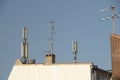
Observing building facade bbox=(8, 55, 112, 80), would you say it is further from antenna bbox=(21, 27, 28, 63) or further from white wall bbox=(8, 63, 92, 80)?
antenna bbox=(21, 27, 28, 63)

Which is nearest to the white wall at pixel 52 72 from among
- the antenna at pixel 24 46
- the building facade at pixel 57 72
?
the building facade at pixel 57 72

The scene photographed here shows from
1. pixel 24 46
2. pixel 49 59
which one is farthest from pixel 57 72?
pixel 24 46

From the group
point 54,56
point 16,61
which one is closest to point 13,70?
point 16,61

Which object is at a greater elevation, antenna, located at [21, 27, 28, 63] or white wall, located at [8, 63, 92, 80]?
antenna, located at [21, 27, 28, 63]

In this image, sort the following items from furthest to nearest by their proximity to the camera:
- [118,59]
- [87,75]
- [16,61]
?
1. [16,61]
2. [87,75]
3. [118,59]

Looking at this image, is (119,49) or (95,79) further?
(95,79)

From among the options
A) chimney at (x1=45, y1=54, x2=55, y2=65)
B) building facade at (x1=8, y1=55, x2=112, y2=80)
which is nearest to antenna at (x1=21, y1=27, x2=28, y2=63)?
building facade at (x1=8, y1=55, x2=112, y2=80)

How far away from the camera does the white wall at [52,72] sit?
5181cm

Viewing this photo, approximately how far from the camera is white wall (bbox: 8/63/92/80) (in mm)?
51812

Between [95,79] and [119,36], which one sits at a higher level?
[119,36]

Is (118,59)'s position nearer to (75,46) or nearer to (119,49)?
(119,49)

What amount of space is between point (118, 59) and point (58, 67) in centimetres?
1481

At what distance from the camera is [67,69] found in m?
52.6

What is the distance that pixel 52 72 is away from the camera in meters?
52.9
